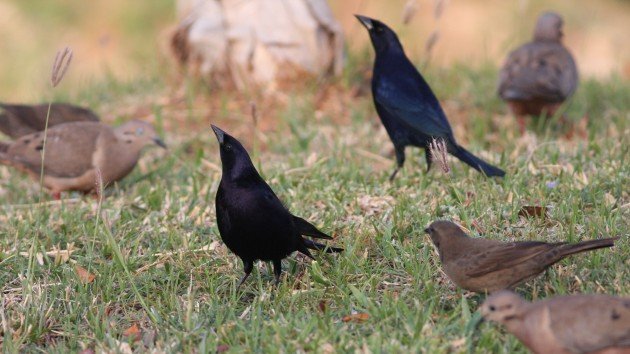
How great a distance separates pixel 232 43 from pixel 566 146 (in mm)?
3076

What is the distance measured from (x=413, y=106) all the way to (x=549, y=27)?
118 inches

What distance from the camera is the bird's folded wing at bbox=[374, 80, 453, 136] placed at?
5.75 metres

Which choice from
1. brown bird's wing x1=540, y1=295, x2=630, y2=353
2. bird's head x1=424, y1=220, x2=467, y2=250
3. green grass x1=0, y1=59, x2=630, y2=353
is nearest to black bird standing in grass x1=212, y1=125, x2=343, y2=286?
green grass x1=0, y1=59, x2=630, y2=353

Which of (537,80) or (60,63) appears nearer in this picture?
(60,63)

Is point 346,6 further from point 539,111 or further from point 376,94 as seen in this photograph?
point 376,94

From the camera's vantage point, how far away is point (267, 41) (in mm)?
8016

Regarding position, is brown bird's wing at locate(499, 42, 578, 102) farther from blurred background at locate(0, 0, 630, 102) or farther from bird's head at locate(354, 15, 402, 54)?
blurred background at locate(0, 0, 630, 102)

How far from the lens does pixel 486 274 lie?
3.88 metres

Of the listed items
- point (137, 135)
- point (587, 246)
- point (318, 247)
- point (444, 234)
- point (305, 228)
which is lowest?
point (137, 135)

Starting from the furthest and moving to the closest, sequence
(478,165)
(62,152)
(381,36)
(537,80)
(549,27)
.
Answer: (549,27) → (537,80) → (62,152) → (381,36) → (478,165)

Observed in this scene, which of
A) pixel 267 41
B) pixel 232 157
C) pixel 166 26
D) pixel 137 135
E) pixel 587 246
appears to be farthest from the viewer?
pixel 166 26

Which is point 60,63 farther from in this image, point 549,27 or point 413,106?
Result: point 549,27

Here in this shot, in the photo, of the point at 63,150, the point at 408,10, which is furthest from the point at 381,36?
the point at 63,150

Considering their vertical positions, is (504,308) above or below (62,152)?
above
